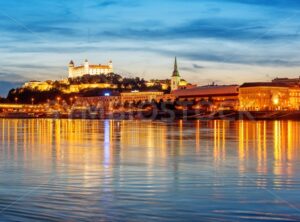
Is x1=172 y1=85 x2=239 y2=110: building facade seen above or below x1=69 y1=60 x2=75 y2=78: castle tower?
below

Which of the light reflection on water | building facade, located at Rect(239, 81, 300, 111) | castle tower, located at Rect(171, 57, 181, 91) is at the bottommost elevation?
the light reflection on water

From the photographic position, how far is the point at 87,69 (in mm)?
119875

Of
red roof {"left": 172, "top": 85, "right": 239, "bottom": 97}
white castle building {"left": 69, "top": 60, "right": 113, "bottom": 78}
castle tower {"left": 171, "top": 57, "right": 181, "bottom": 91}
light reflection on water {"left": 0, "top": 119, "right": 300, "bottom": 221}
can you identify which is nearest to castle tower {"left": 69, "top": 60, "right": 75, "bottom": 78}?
white castle building {"left": 69, "top": 60, "right": 113, "bottom": 78}

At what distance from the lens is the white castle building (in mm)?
120312

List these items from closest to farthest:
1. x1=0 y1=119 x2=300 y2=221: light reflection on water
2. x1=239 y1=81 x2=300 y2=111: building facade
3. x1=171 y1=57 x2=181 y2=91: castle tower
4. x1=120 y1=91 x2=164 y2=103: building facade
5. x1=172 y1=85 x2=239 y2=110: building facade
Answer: x1=0 y1=119 x2=300 y2=221: light reflection on water → x1=239 y1=81 x2=300 y2=111: building facade → x1=172 y1=85 x2=239 y2=110: building facade → x1=120 y1=91 x2=164 y2=103: building facade → x1=171 y1=57 x2=181 y2=91: castle tower

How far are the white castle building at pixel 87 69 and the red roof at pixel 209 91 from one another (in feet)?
Result: 84.8

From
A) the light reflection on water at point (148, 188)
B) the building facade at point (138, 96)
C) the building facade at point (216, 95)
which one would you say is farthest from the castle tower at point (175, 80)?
the light reflection on water at point (148, 188)

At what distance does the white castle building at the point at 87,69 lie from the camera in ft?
395

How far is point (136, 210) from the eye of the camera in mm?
5820

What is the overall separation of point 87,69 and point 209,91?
35.4m

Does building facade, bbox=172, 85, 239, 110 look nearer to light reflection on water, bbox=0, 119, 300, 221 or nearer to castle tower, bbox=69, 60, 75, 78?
castle tower, bbox=69, 60, 75, 78

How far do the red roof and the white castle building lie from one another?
25857 millimetres

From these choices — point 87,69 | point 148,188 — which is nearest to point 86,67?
point 87,69

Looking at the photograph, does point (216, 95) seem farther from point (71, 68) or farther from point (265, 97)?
point (71, 68)
